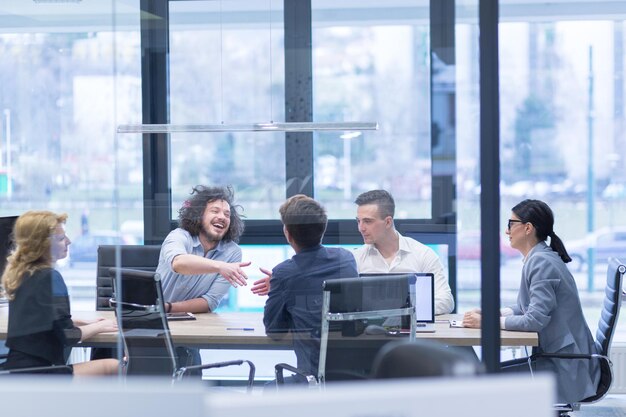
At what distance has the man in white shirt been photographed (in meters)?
3.87

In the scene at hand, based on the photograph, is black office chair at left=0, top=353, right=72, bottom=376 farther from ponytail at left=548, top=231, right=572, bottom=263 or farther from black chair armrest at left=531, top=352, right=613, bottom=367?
ponytail at left=548, top=231, right=572, bottom=263

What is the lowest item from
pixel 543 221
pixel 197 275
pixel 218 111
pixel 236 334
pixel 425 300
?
pixel 236 334

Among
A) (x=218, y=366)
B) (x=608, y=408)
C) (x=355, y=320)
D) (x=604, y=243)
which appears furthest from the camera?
(x=604, y=243)

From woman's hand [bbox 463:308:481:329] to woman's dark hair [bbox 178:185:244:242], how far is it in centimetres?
123

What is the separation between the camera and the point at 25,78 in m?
4.36

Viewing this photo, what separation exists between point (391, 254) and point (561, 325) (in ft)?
2.81

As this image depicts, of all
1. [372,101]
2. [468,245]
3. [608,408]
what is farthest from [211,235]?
[608,408]

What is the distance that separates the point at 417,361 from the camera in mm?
1702

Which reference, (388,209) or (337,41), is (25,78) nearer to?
(337,41)

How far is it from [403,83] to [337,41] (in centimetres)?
43

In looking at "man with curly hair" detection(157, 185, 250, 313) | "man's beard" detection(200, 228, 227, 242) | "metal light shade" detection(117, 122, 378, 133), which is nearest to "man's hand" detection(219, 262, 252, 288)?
"man with curly hair" detection(157, 185, 250, 313)

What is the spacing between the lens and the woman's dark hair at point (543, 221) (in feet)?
13.2

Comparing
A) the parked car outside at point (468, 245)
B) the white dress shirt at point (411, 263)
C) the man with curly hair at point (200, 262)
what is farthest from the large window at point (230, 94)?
the parked car outside at point (468, 245)

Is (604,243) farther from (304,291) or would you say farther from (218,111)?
(304,291)
